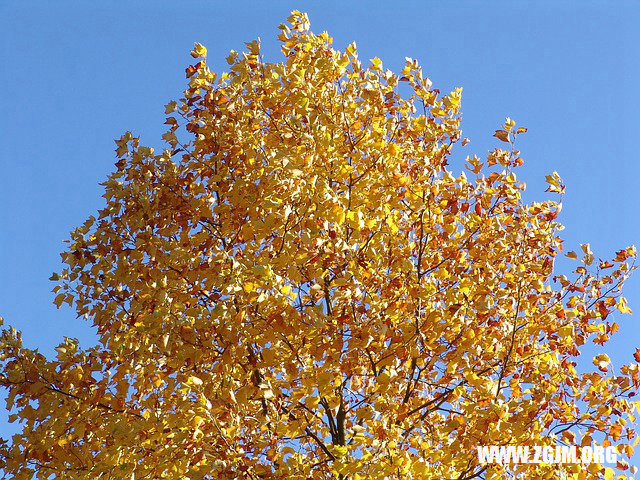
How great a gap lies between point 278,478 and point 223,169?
2738 millimetres

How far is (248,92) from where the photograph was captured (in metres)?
6.67

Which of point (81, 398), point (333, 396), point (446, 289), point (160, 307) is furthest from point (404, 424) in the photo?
point (81, 398)

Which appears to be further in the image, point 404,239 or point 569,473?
point 404,239

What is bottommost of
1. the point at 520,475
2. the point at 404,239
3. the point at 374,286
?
the point at 520,475

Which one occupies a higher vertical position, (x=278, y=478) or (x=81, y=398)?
(x=81, y=398)

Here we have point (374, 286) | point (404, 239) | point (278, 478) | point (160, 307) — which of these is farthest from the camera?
point (404, 239)

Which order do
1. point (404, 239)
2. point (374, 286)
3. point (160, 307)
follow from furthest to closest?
1. point (404, 239)
2. point (374, 286)
3. point (160, 307)

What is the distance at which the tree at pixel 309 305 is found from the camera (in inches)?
201

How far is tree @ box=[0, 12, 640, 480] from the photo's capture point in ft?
16.7

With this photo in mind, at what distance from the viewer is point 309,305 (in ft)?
17.4

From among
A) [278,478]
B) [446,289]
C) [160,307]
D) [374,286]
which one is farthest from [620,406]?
[160,307]

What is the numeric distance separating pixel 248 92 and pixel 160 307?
247 cm

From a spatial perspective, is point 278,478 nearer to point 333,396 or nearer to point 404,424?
point 333,396

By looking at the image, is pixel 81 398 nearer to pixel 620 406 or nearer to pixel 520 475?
pixel 520 475
